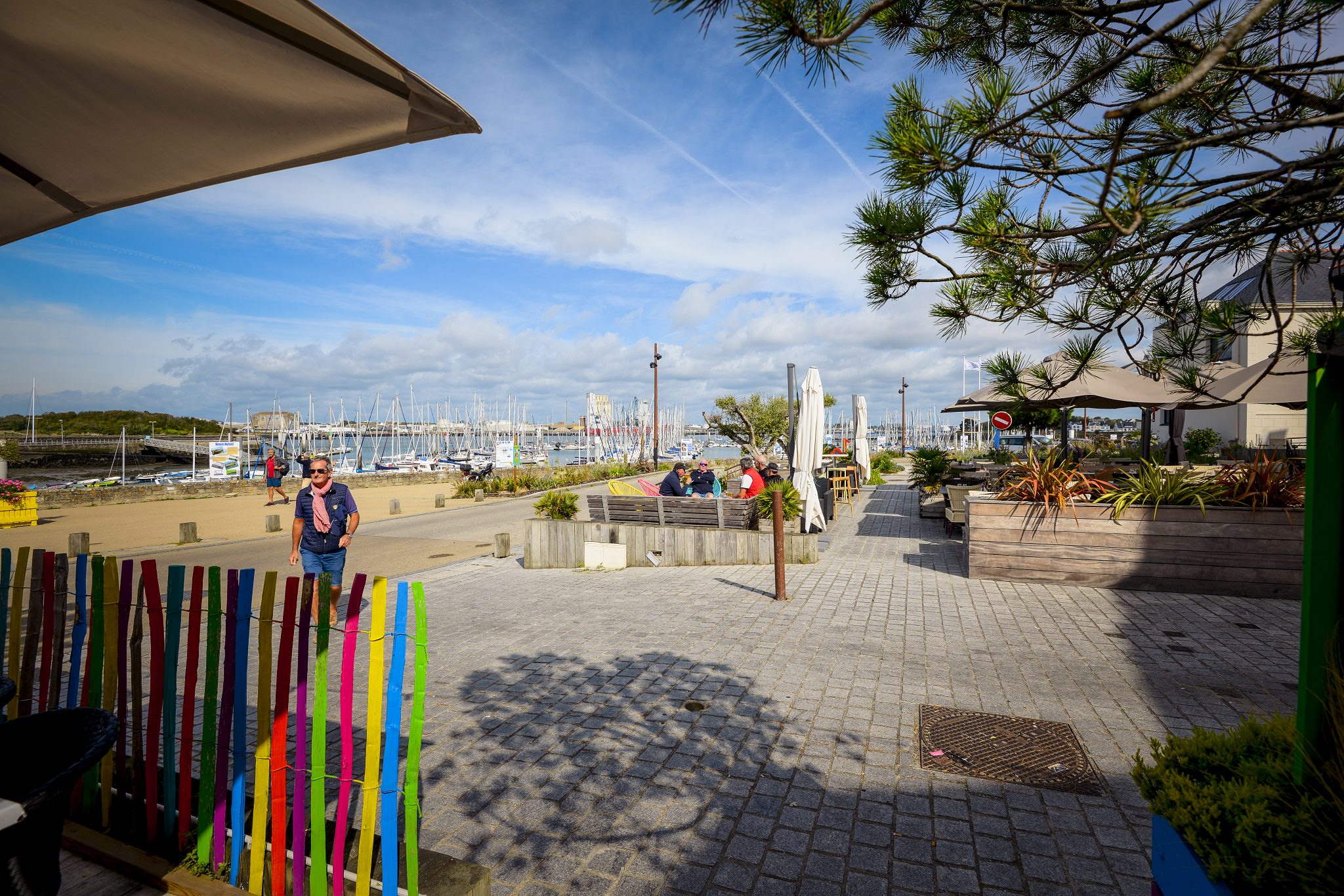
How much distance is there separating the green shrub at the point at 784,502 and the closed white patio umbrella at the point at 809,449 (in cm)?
12

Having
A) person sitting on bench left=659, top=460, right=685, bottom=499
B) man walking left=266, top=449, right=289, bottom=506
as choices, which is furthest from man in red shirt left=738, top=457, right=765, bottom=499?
man walking left=266, top=449, right=289, bottom=506

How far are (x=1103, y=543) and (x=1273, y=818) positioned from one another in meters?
6.86

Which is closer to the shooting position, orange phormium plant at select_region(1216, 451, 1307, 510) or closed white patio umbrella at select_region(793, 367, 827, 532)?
orange phormium plant at select_region(1216, 451, 1307, 510)

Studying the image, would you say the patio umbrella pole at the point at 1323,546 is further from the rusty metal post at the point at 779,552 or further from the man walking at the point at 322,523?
the man walking at the point at 322,523

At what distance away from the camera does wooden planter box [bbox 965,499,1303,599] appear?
278 inches

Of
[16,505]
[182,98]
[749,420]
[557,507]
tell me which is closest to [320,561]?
[557,507]

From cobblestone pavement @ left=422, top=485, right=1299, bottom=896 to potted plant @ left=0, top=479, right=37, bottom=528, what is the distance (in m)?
15.6

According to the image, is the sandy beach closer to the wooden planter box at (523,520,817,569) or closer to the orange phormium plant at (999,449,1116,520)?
the wooden planter box at (523,520,817,569)

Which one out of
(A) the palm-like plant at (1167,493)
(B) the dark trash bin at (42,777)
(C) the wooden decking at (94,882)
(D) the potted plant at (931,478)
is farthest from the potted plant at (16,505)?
(A) the palm-like plant at (1167,493)

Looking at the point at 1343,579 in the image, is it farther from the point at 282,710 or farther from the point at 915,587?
the point at 915,587

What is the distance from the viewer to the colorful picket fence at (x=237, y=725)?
233 cm

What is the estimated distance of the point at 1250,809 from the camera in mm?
Answer: 1783

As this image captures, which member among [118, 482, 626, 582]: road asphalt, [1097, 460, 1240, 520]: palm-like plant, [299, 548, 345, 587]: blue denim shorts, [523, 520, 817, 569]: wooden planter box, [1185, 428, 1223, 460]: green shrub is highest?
[1185, 428, 1223, 460]: green shrub

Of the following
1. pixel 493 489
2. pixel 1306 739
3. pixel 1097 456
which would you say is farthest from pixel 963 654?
pixel 493 489
